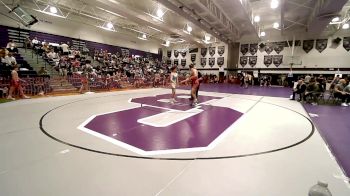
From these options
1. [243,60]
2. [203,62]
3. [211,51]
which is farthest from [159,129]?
[203,62]

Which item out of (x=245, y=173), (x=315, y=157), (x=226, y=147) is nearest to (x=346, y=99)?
(x=315, y=157)

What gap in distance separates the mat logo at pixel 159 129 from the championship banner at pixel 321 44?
874 inches

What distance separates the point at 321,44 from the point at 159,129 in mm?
24943

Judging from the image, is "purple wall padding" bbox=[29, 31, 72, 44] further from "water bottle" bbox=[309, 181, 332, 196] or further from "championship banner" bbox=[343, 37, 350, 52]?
"championship banner" bbox=[343, 37, 350, 52]

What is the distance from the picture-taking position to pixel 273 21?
64.0 ft

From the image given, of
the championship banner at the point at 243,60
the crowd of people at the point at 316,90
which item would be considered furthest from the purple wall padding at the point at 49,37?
the championship banner at the point at 243,60

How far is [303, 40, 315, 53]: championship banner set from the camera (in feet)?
73.6

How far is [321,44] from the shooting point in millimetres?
21953

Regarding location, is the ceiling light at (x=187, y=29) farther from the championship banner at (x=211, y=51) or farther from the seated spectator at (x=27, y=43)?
the seated spectator at (x=27, y=43)

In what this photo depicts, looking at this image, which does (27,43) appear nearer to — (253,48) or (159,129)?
(159,129)

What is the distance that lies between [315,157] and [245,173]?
148 cm

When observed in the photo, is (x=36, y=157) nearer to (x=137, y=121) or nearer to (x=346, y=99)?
(x=137, y=121)

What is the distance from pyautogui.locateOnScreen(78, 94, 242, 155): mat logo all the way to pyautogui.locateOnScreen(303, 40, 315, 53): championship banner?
870 inches

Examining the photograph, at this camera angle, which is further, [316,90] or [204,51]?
[204,51]
